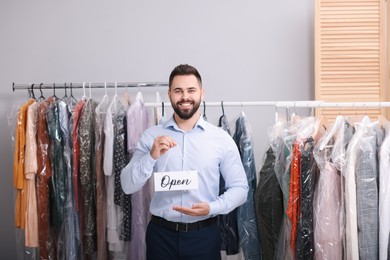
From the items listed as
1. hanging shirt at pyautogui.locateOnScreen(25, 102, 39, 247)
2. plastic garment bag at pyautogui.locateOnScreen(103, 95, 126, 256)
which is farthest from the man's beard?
hanging shirt at pyautogui.locateOnScreen(25, 102, 39, 247)

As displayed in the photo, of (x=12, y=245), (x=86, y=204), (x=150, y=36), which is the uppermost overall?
(x=150, y=36)

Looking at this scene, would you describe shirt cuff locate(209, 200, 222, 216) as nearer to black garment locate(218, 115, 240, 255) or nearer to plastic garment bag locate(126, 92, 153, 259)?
black garment locate(218, 115, 240, 255)

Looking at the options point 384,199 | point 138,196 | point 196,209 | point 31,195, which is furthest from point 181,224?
point 31,195

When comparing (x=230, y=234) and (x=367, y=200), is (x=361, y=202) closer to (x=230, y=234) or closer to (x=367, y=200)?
(x=367, y=200)

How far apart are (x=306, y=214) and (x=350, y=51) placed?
58.0 inches

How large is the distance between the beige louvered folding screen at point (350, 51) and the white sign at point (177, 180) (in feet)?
4.23

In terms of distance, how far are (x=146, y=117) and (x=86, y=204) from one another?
688mm

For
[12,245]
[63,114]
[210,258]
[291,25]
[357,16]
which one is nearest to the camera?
[210,258]

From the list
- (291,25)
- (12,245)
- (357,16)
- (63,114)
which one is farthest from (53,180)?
(357,16)

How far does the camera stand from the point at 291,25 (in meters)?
3.22

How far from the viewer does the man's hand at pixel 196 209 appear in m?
1.93

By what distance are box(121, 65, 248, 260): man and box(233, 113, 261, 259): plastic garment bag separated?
8.7 inches

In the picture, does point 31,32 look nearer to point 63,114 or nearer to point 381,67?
point 63,114

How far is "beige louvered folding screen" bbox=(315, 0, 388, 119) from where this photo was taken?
2910mm
